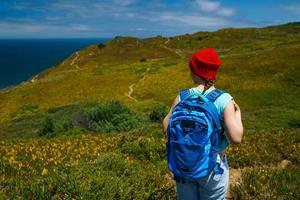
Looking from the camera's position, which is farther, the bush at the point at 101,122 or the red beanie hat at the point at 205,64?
the bush at the point at 101,122

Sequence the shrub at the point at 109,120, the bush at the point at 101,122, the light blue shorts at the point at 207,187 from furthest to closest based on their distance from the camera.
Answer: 1. the shrub at the point at 109,120
2. the bush at the point at 101,122
3. the light blue shorts at the point at 207,187

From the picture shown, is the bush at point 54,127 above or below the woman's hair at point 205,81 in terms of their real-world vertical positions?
below

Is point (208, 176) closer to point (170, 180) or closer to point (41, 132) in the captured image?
point (170, 180)

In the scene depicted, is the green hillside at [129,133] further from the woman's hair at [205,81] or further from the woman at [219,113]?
the woman's hair at [205,81]

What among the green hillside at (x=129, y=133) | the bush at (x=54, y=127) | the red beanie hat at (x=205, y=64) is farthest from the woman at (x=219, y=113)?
the bush at (x=54, y=127)

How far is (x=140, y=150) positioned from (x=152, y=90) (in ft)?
119

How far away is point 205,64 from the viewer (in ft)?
16.2

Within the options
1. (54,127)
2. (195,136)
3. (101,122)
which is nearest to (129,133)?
(54,127)

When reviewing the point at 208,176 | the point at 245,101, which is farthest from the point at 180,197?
the point at 245,101

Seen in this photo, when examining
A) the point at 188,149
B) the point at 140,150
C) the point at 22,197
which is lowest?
the point at 140,150

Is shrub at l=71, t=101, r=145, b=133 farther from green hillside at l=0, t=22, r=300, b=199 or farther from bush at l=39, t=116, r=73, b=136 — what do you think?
bush at l=39, t=116, r=73, b=136

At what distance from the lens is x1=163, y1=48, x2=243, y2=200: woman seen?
4883 millimetres

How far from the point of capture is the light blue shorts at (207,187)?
16.5ft

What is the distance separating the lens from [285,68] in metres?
47.9
